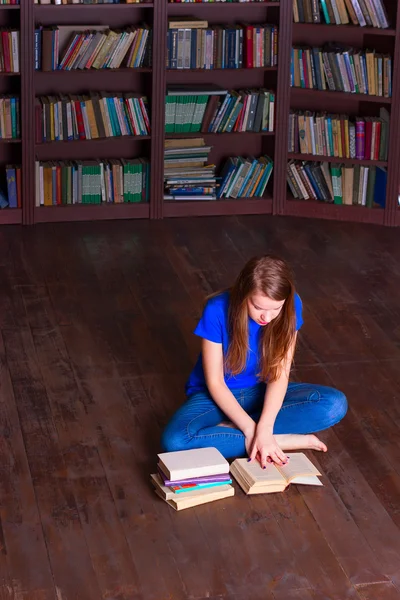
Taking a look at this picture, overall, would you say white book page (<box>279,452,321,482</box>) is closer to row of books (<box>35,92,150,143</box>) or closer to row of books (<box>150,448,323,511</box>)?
row of books (<box>150,448,323,511</box>)

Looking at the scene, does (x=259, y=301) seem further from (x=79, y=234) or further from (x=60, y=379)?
(x=79, y=234)

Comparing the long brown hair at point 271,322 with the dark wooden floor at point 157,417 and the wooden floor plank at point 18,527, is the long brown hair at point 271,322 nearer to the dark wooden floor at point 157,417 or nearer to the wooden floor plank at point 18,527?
the dark wooden floor at point 157,417

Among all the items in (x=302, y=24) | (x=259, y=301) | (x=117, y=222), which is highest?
(x=302, y=24)

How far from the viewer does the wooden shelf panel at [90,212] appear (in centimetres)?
612

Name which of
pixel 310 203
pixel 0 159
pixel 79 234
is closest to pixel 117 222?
pixel 79 234

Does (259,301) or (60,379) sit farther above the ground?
(259,301)

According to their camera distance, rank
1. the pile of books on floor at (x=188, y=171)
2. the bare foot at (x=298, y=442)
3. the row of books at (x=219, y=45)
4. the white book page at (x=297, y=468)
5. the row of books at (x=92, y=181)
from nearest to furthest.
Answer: the white book page at (x=297, y=468) < the bare foot at (x=298, y=442) < the row of books at (x=219, y=45) < the row of books at (x=92, y=181) < the pile of books on floor at (x=188, y=171)

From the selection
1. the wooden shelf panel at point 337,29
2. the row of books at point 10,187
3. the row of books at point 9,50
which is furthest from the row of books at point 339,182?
the row of books at point 9,50

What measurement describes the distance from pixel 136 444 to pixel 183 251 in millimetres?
2223

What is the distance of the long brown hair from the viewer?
324cm

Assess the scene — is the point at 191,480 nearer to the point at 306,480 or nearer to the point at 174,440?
the point at 174,440

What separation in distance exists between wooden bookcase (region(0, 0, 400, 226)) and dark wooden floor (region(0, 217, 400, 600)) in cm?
20

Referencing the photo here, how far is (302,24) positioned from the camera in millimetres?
5996

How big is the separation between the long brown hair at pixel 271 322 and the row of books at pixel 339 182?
2.94 meters
